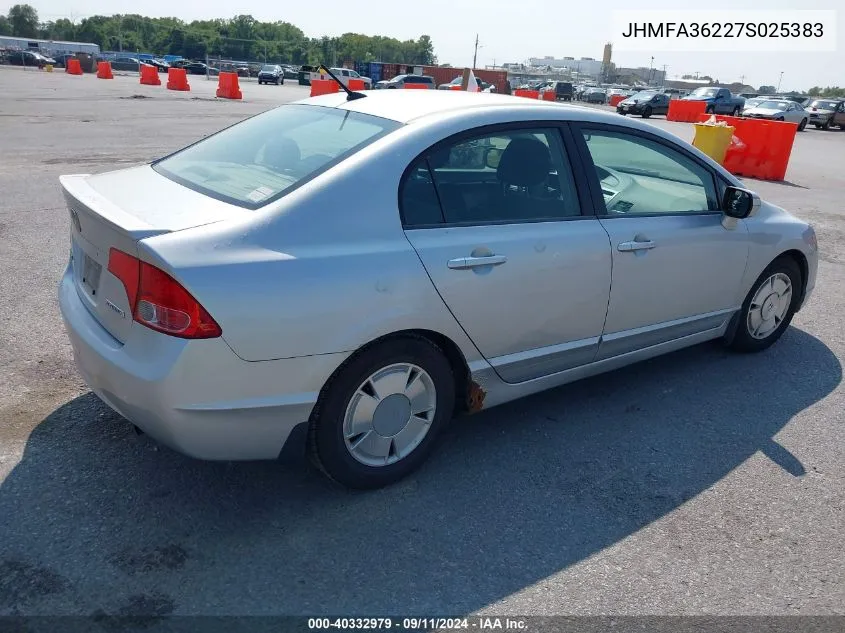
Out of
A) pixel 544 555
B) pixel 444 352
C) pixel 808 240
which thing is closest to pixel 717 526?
pixel 544 555

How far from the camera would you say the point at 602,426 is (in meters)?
3.88

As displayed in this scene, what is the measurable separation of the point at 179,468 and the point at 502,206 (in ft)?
6.25

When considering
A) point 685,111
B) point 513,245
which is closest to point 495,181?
point 513,245

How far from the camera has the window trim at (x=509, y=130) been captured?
3.08 meters

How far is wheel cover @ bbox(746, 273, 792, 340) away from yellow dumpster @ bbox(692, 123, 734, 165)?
31.1 feet

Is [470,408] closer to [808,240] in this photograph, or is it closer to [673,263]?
[673,263]

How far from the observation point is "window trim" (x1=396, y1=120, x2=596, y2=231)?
3.08 meters

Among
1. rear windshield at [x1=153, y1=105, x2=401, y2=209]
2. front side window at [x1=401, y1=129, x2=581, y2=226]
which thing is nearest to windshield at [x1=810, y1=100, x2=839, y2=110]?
front side window at [x1=401, y1=129, x2=581, y2=226]

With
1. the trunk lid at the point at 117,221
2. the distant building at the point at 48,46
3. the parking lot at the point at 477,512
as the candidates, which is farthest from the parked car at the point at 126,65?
the trunk lid at the point at 117,221

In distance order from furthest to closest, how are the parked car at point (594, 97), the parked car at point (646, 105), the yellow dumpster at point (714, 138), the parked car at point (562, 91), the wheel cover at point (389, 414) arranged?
the parked car at point (594, 97) < the parked car at point (562, 91) < the parked car at point (646, 105) < the yellow dumpster at point (714, 138) < the wheel cover at point (389, 414)

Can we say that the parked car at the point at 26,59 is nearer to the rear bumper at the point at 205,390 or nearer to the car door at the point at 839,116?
the car door at the point at 839,116

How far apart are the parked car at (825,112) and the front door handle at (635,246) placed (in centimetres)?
3775

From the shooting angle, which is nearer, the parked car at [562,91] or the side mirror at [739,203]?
the side mirror at [739,203]

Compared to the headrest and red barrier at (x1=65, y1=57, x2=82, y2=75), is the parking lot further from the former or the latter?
red barrier at (x1=65, y1=57, x2=82, y2=75)
